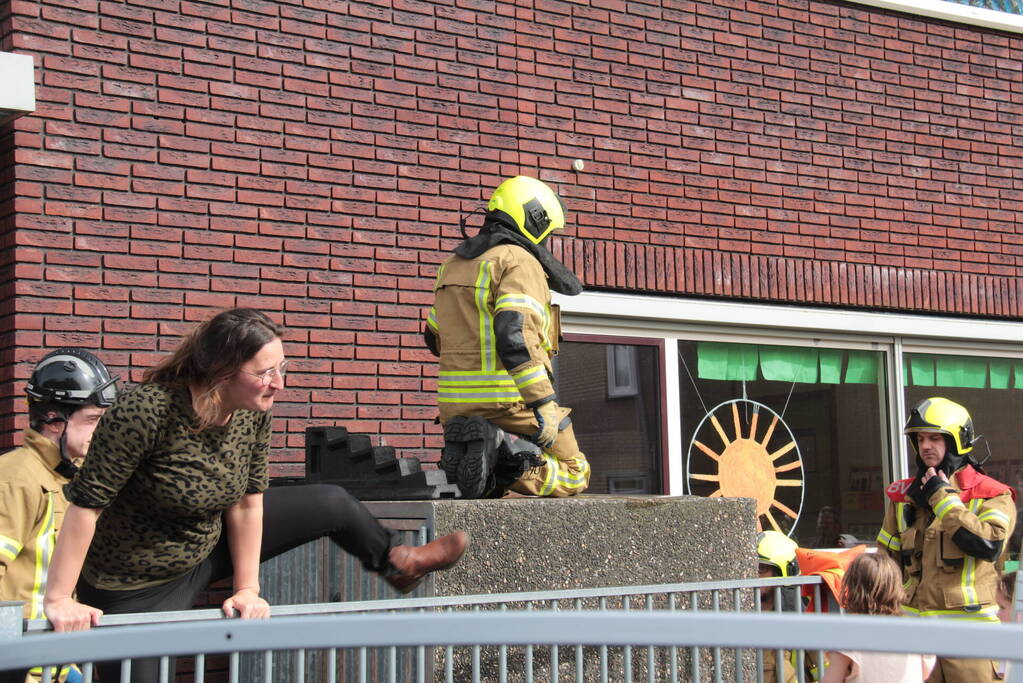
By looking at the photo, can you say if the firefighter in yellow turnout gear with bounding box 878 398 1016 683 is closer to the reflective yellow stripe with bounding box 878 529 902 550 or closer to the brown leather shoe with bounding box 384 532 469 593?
the reflective yellow stripe with bounding box 878 529 902 550

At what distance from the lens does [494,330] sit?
5359 millimetres

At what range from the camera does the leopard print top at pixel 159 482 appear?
3504mm

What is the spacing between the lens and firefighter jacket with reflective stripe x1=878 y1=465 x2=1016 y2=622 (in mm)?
5891

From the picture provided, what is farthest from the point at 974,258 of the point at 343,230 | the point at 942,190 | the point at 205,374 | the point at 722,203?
the point at 205,374

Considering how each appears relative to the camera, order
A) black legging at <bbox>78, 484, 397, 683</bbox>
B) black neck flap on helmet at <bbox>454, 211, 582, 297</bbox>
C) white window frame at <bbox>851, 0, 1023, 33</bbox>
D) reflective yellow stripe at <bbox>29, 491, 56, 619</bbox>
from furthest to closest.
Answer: white window frame at <bbox>851, 0, 1023, 33</bbox>, black neck flap on helmet at <bbox>454, 211, 582, 297</bbox>, reflective yellow stripe at <bbox>29, 491, 56, 619</bbox>, black legging at <bbox>78, 484, 397, 683</bbox>

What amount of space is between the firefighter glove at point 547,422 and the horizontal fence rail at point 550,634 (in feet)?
10.4

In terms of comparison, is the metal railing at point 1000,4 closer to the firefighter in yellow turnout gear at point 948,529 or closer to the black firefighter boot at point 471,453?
the firefighter in yellow turnout gear at point 948,529

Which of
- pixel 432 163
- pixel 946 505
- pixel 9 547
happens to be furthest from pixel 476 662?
pixel 432 163

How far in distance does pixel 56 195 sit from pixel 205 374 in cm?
357

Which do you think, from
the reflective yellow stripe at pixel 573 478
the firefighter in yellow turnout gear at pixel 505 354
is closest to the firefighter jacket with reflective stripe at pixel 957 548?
the reflective yellow stripe at pixel 573 478

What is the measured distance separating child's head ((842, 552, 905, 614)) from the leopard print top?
228cm

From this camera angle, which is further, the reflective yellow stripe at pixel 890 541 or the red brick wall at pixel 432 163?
the red brick wall at pixel 432 163

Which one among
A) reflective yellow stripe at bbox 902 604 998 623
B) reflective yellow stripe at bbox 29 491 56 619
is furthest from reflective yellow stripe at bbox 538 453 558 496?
reflective yellow stripe at bbox 29 491 56 619

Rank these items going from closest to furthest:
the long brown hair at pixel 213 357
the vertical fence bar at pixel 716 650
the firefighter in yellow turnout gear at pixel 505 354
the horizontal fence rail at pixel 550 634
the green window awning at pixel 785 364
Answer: the horizontal fence rail at pixel 550 634
the long brown hair at pixel 213 357
the vertical fence bar at pixel 716 650
the firefighter in yellow turnout gear at pixel 505 354
the green window awning at pixel 785 364
